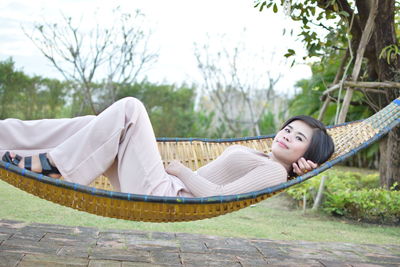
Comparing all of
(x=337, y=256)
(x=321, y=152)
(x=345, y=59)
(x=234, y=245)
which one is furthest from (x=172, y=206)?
(x=345, y=59)

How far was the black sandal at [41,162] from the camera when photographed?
1776mm

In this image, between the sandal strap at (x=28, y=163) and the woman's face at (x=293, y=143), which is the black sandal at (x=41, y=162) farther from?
the woman's face at (x=293, y=143)

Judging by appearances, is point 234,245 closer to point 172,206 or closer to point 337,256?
point 337,256

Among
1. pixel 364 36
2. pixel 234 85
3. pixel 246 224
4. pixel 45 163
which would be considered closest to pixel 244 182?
pixel 45 163

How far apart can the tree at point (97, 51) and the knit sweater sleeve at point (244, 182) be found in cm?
556

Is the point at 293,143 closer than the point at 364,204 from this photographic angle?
Yes

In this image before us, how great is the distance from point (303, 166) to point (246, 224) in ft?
5.43

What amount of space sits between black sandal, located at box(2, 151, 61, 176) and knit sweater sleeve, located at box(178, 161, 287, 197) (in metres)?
0.52

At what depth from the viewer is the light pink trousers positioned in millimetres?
1800

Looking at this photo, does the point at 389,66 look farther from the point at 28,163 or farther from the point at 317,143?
the point at 28,163

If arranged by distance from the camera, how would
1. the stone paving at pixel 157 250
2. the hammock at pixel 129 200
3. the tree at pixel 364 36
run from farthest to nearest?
1. the tree at pixel 364 36
2. the stone paving at pixel 157 250
3. the hammock at pixel 129 200

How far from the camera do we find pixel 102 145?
1819 mm

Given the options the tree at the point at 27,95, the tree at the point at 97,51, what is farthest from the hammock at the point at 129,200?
the tree at the point at 97,51

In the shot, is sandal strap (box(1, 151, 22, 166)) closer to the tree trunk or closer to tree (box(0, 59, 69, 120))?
the tree trunk
